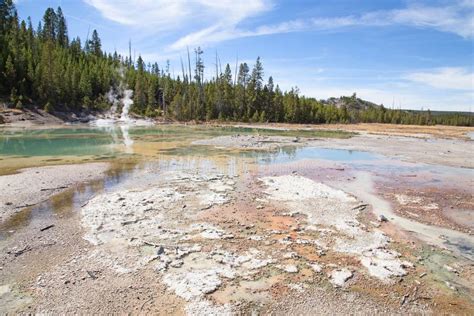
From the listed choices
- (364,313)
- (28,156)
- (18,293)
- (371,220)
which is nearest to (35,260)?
(18,293)

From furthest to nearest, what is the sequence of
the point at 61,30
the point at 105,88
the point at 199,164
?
1. the point at 61,30
2. the point at 105,88
3. the point at 199,164

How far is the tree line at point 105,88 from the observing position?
208 ft

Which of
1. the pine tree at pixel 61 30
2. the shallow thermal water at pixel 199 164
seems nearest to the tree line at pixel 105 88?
the pine tree at pixel 61 30

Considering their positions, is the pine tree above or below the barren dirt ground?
above

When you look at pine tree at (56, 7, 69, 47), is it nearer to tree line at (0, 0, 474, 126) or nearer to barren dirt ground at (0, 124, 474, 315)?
tree line at (0, 0, 474, 126)

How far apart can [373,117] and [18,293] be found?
370 feet

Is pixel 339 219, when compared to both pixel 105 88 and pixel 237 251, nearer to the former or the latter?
pixel 237 251

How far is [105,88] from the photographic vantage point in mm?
81125

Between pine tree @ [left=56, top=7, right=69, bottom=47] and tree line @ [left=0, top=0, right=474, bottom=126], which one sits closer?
tree line @ [left=0, top=0, right=474, bottom=126]

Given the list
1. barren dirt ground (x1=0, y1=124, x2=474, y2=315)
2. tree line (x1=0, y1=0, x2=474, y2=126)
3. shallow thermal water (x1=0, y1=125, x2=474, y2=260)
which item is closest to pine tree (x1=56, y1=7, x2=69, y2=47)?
tree line (x1=0, y1=0, x2=474, y2=126)

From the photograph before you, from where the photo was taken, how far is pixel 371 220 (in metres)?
11.4

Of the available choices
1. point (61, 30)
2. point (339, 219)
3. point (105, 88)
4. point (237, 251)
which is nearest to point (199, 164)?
point (339, 219)

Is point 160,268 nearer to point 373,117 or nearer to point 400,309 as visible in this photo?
point 400,309

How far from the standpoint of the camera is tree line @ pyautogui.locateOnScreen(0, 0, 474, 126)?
208ft
